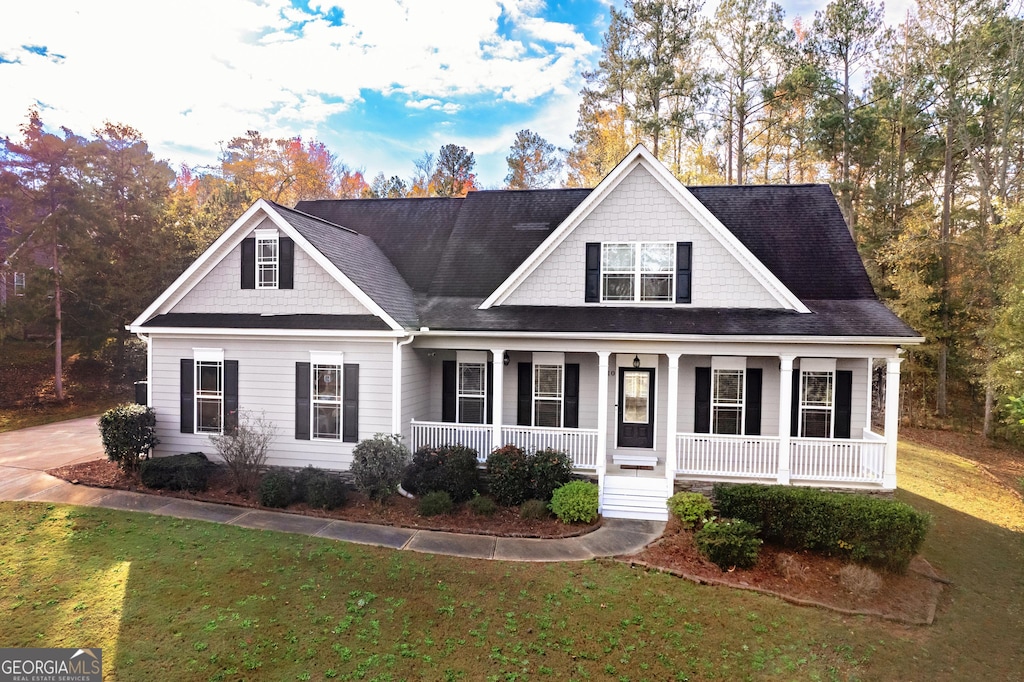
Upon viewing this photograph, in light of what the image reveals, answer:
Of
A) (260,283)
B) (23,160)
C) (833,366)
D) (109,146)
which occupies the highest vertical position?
(109,146)

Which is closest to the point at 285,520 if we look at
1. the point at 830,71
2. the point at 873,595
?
the point at 873,595

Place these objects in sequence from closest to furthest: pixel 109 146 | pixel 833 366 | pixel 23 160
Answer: pixel 833 366 → pixel 23 160 → pixel 109 146

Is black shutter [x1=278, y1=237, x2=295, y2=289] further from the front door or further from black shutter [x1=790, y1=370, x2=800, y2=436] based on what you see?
black shutter [x1=790, y1=370, x2=800, y2=436]

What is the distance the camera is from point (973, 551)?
1080 centimetres

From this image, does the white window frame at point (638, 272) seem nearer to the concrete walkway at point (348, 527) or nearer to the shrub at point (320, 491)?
the concrete walkway at point (348, 527)

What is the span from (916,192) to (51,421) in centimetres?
3914

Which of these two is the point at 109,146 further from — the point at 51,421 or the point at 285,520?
the point at 285,520

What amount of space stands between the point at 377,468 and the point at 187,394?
17.7 feet

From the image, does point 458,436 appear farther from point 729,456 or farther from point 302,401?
point 729,456

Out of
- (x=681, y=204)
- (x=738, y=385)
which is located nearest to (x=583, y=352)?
(x=738, y=385)

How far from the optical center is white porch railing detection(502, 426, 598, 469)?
11.9 metres

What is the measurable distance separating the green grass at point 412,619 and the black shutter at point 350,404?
3.09 meters

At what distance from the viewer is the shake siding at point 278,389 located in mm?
12078

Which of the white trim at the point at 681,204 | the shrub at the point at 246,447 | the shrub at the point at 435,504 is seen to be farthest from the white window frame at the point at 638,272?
the shrub at the point at 246,447
